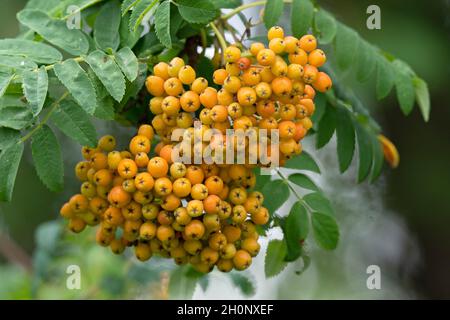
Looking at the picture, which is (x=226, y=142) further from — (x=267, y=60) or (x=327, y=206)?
(x=327, y=206)

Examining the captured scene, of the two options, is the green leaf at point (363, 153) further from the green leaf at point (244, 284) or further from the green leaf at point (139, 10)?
the green leaf at point (139, 10)

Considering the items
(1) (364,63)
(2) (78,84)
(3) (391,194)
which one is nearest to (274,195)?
(1) (364,63)

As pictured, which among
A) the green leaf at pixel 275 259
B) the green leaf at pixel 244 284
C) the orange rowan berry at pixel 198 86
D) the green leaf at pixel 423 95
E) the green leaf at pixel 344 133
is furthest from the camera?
the green leaf at pixel 244 284

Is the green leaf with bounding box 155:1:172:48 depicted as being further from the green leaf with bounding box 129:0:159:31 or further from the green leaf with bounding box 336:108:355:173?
the green leaf with bounding box 336:108:355:173

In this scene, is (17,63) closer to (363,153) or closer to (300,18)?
(300,18)

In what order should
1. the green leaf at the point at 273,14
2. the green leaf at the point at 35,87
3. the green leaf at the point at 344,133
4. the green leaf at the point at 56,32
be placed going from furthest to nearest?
the green leaf at the point at 344,133
the green leaf at the point at 273,14
the green leaf at the point at 56,32
the green leaf at the point at 35,87

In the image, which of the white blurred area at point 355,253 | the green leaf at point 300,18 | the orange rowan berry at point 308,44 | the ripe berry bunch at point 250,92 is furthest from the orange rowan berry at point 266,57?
the white blurred area at point 355,253
